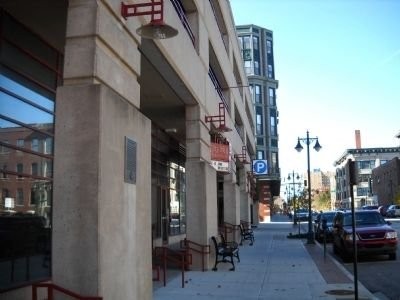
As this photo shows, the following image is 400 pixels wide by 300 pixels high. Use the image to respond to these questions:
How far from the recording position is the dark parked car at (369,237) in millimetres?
18266

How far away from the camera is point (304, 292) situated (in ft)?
38.8

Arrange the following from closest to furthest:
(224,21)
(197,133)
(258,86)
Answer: (197,133)
(224,21)
(258,86)

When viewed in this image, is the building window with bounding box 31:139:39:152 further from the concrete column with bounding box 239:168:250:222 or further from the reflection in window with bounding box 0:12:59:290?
the concrete column with bounding box 239:168:250:222

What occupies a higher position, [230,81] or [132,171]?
[230,81]

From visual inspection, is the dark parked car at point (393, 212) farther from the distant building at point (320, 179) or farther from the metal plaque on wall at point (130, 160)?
the distant building at point (320, 179)

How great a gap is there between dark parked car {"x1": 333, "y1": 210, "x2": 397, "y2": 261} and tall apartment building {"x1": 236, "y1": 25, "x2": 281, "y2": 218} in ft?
167

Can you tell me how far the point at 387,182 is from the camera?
104 metres

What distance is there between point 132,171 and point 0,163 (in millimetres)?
2370

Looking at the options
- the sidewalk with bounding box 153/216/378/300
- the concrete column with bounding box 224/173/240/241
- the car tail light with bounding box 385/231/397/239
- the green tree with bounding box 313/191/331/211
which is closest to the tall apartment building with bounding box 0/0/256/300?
the sidewalk with bounding box 153/216/378/300

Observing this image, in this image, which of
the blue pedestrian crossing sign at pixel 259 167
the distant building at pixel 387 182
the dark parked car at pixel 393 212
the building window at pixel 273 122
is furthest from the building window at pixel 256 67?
the distant building at pixel 387 182

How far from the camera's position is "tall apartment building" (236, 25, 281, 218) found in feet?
241

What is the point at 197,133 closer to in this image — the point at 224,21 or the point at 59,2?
the point at 59,2

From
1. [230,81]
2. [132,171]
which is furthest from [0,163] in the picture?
[230,81]

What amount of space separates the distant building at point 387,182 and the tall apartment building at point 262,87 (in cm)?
2504
